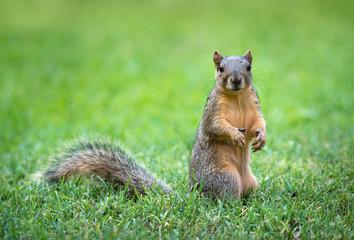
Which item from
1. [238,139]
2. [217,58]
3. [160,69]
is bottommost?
[238,139]

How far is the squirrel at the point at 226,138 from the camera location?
2.88 m

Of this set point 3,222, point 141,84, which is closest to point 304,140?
point 3,222

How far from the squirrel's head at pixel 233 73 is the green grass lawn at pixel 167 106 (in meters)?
0.72

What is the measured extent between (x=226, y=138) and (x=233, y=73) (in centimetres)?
48

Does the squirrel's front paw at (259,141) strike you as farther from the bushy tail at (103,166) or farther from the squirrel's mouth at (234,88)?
the bushy tail at (103,166)

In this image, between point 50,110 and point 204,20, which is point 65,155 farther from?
point 204,20

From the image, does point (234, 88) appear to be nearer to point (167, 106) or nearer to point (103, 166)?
point (103, 166)

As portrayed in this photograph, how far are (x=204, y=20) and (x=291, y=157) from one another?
325 inches

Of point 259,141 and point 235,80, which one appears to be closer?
point 235,80

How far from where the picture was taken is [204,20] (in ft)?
38.9

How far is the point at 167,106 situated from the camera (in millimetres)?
6816

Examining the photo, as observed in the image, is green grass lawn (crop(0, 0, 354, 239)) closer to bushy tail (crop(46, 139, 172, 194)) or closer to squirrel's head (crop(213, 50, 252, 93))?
bushy tail (crop(46, 139, 172, 194))

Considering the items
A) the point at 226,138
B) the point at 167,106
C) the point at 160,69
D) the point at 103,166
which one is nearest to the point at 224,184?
the point at 226,138

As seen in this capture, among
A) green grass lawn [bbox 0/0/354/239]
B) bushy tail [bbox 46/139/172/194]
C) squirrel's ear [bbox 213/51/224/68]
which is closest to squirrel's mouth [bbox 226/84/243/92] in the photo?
squirrel's ear [bbox 213/51/224/68]
